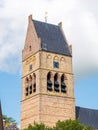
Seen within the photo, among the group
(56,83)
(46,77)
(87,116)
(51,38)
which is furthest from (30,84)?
(87,116)

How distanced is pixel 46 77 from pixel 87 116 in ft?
37.0

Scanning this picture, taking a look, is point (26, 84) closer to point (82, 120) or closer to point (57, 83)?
point (57, 83)

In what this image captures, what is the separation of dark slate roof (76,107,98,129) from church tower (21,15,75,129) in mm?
3924

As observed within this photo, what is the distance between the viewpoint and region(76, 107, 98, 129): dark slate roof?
2851 inches

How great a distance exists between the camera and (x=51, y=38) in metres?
72.4

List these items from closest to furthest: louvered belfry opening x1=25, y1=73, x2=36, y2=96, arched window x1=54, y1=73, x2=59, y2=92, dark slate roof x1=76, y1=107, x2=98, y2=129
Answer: arched window x1=54, y1=73, x2=59, y2=92 < louvered belfry opening x1=25, y1=73, x2=36, y2=96 < dark slate roof x1=76, y1=107, x2=98, y2=129

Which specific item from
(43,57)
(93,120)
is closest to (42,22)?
(43,57)

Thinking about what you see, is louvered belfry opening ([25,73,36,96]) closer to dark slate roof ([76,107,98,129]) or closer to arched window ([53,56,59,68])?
arched window ([53,56,59,68])

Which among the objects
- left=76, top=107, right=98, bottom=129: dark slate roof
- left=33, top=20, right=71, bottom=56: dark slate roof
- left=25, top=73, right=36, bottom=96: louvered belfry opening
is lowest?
left=76, top=107, right=98, bottom=129: dark slate roof

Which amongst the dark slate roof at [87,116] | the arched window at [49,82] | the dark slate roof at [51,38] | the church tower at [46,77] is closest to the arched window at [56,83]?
the church tower at [46,77]

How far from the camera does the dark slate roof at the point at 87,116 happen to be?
72.4m

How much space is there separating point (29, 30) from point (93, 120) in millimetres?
18775

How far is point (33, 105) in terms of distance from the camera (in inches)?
2650

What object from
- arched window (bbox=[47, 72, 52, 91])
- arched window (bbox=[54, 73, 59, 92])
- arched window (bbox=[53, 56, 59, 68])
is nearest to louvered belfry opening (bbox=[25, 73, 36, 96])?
arched window (bbox=[47, 72, 52, 91])
